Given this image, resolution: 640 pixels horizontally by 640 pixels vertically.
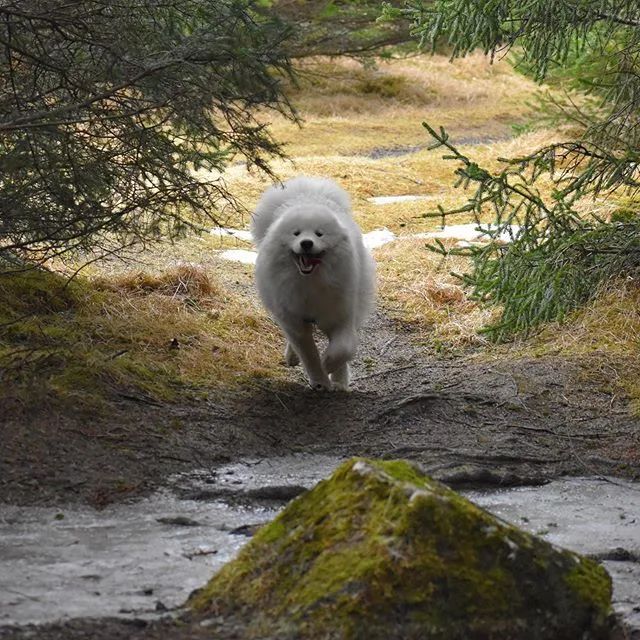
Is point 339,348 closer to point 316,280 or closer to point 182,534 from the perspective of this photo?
point 316,280

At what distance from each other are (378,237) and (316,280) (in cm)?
569

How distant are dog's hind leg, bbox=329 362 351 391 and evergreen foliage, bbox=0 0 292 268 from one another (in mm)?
1357

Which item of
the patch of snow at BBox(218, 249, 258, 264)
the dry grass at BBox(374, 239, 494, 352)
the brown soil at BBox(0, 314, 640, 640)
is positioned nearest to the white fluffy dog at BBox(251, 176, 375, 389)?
the brown soil at BBox(0, 314, 640, 640)

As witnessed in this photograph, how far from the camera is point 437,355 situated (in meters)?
8.82

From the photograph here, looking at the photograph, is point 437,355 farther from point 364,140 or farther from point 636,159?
point 364,140

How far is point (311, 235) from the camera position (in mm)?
6895

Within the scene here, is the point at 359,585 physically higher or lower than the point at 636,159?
lower

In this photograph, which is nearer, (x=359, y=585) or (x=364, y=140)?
(x=359, y=585)

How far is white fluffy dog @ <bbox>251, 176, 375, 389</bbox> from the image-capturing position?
274 inches

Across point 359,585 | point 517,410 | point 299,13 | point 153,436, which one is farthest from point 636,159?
point 299,13

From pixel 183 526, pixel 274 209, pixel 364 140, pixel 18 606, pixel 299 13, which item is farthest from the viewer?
pixel 364 140

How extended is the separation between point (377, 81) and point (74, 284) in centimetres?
1786

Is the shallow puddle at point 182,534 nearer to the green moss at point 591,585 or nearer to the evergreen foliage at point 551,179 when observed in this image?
the green moss at point 591,585

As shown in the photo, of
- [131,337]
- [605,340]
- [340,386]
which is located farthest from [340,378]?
[605,340]
